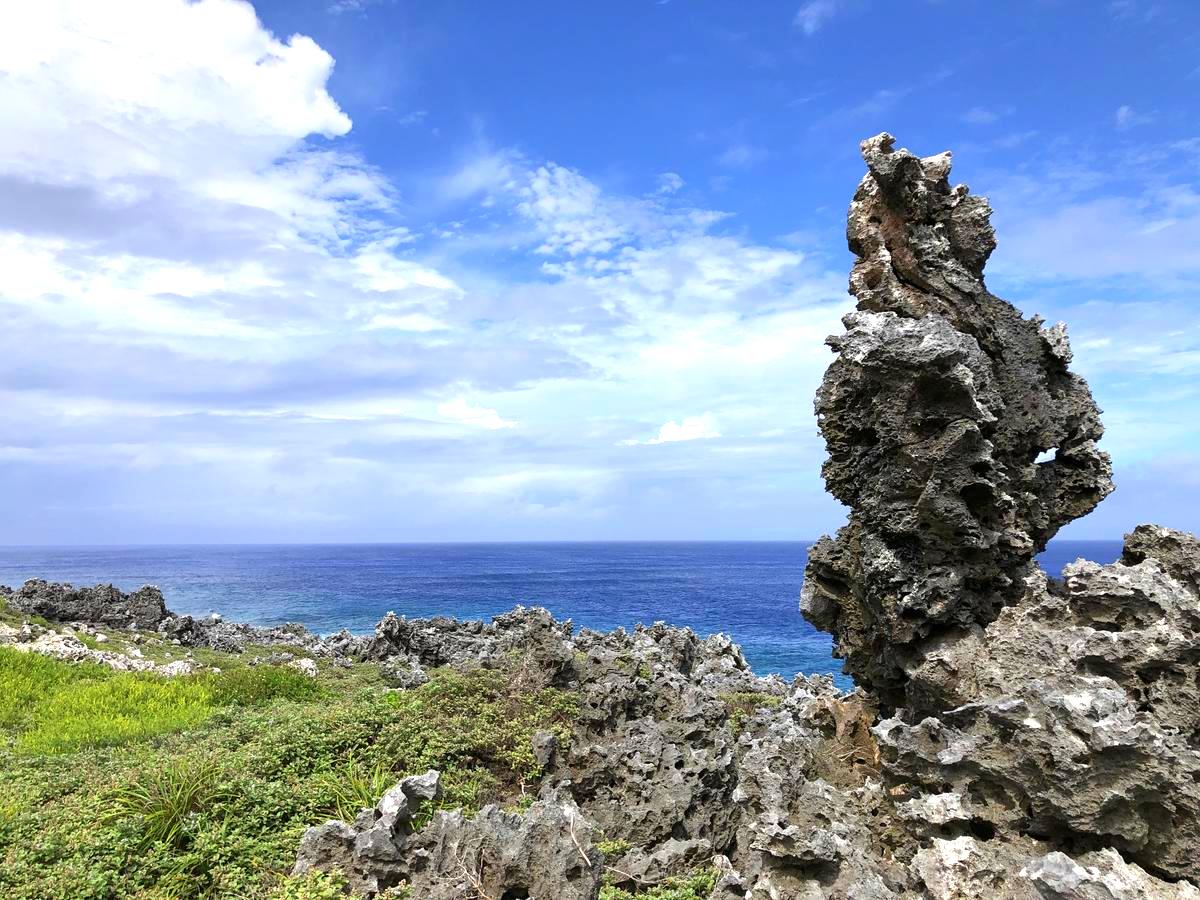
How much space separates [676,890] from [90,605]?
35.3 meters

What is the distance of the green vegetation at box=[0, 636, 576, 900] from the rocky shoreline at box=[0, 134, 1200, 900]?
1.24 meters

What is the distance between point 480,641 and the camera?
28297 mm

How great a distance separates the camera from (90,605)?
32969 millimetres

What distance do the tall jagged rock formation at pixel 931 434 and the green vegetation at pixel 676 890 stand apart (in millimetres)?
3314

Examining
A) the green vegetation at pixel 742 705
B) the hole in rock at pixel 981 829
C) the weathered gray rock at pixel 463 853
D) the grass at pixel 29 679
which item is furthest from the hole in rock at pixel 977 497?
the grass at pixel 29 679

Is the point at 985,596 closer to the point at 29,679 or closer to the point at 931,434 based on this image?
the point at 931,434

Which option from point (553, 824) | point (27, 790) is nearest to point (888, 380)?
point (553, 824)

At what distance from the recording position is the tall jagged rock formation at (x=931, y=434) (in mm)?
7746

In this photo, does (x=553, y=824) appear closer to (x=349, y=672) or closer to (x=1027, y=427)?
(x=1027, y=427)

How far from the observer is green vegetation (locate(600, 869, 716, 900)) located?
689 cm

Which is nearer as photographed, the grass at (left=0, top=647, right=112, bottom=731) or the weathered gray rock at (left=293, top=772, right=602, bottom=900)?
the weathered gray rock at (left=293, top=772, right=602, bottom=900)

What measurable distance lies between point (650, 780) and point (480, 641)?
2007 centimetres

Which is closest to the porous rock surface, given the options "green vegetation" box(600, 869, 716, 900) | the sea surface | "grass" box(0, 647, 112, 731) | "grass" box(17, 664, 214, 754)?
"green vegetation" box(600, 869, 716, 900)

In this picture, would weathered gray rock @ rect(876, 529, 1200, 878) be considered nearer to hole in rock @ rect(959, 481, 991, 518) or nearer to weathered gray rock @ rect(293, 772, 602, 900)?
hole in rock @ rect(959, 481, 991, 518)
